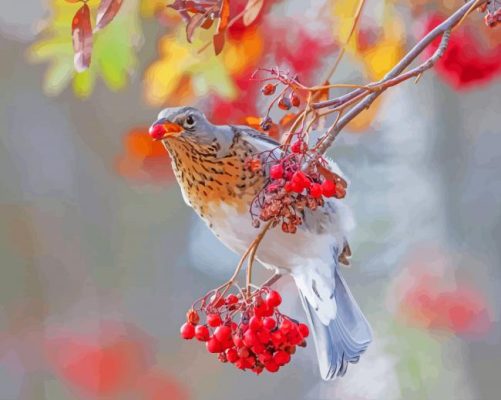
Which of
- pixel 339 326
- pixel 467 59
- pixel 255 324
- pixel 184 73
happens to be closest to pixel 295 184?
pixel 255 324

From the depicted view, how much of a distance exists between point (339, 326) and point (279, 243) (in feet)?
0.30

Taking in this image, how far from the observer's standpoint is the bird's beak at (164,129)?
564 mm

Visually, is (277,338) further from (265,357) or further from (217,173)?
(217,173)

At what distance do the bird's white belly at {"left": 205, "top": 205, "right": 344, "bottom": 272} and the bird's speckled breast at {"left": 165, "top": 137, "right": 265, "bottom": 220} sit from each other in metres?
0.01

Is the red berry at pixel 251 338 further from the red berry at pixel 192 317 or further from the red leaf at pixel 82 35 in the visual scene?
the red leaf at pixel 82 35

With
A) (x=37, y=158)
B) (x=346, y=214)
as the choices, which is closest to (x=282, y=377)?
(x=346, y=214)

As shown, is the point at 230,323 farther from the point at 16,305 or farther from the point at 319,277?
the point at 16,305

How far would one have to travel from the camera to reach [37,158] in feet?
3.23

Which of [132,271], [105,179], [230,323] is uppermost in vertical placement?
[105,179]

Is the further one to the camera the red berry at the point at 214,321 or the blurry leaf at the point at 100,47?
the blurry leaf at the point at 100,47

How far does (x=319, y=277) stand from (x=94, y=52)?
1.03 ft

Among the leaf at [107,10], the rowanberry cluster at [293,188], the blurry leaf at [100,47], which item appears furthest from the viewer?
the blurry leaf at [100,47]

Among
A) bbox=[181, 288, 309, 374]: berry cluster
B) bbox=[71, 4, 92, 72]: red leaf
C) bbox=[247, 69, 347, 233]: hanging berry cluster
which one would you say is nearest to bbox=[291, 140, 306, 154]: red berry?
bbox=[247, 69, 347, 233]: hanging berry cluster

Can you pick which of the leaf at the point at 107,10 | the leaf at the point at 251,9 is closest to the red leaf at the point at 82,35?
the leaf at the point at 107,10
